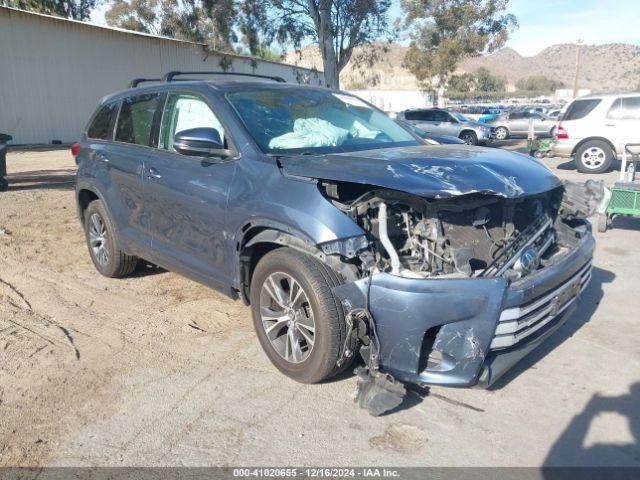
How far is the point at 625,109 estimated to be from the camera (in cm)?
1369

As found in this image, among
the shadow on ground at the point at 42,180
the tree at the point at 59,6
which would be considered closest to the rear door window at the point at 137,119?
the shadow on ground at the point at 42,180

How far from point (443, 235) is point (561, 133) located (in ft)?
40.9

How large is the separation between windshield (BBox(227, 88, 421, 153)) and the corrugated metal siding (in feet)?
70.7

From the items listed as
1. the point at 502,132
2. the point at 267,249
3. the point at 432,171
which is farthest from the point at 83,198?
the point at 502,132

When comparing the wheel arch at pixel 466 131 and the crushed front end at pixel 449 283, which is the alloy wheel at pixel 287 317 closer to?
the crushed front end at pixel 449 283

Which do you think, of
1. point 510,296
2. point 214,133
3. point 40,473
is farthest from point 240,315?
point 510,296

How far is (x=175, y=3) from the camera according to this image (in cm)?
3256

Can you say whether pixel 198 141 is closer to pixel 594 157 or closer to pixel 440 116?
pixel 594 157

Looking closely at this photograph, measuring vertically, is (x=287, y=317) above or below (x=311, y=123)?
below

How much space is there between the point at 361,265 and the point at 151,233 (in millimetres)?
2282

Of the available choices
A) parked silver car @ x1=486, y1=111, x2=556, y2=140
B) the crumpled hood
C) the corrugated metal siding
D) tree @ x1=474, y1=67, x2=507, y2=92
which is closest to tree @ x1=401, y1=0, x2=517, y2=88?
parked silver car @ x1=486, y1=111, x2=556, y2=140

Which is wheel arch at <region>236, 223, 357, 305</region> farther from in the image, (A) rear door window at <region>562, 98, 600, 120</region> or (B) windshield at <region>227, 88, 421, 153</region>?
(A) rear door window at <region>562, 98, 600, 120</region>

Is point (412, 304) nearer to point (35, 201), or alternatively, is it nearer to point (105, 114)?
point (105, 114)

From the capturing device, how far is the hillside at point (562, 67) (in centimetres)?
8612
